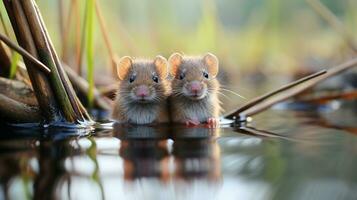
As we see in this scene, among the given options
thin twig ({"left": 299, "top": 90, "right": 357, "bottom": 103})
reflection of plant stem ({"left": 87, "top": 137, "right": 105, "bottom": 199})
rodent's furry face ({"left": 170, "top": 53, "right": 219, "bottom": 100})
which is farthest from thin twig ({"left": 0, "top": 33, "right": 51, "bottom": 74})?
thin twig ({"left": 299, "top": 90, "right": 357, "bottom": 103})

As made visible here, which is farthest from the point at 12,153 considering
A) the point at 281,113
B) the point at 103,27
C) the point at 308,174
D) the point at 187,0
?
the point at 187,0

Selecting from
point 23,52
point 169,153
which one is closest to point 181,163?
point 169,153

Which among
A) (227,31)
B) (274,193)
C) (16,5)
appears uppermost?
(227,31)

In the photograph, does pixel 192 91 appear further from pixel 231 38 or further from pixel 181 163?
pixel 231 38

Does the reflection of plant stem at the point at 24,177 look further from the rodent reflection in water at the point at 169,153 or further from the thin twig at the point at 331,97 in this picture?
the thin twig at the point at 331,97

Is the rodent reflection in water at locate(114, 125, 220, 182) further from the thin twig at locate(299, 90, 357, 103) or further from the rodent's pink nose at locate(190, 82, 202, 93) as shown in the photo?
the thin twig at locate(299, 90, 357, 103)

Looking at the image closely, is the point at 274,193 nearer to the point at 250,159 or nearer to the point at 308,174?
the point at 308,174

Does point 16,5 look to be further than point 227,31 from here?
No

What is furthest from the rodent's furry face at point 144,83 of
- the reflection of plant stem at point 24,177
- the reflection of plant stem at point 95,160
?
the reflection of plant stem at point 24,177
